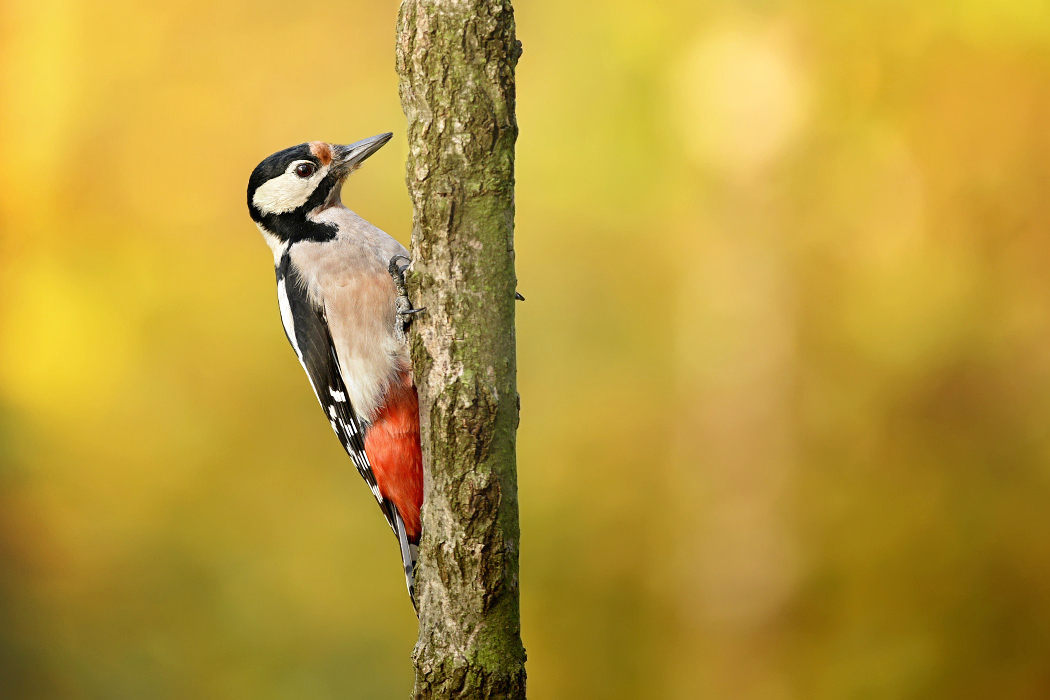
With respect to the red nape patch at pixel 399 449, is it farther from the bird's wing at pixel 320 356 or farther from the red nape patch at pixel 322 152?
the red nape patch at pixel 322 152

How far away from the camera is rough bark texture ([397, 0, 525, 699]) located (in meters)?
1.45

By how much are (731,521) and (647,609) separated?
43 cm

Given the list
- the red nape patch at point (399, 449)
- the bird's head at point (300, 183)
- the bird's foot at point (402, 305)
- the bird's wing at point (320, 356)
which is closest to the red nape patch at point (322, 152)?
the bird's head at point (300, 183)

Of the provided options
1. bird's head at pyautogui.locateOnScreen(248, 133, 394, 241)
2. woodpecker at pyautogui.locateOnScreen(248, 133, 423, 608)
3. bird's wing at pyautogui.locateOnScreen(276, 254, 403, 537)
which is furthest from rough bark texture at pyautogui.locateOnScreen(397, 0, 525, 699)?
bird's head at pyautogui.locateOnScreen(248, 133, 394, 241)

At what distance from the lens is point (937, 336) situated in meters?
3.07

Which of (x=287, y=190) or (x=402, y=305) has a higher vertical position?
(x=287, y=190)

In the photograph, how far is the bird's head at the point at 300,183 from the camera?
209 cm

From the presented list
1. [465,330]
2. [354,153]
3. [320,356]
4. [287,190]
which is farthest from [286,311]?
[465,330]

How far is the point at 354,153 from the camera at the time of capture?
215cm

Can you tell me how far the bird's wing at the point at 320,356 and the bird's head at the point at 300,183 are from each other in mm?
96

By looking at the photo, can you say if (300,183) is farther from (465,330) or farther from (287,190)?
(465,330)

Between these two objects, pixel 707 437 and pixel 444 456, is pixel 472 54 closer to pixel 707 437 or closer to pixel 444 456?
pixel 444 456

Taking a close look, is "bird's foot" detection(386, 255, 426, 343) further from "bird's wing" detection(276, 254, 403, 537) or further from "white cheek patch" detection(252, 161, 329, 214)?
"white cheek patch" detection(252, 161, 329, 214)

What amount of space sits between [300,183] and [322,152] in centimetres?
9
